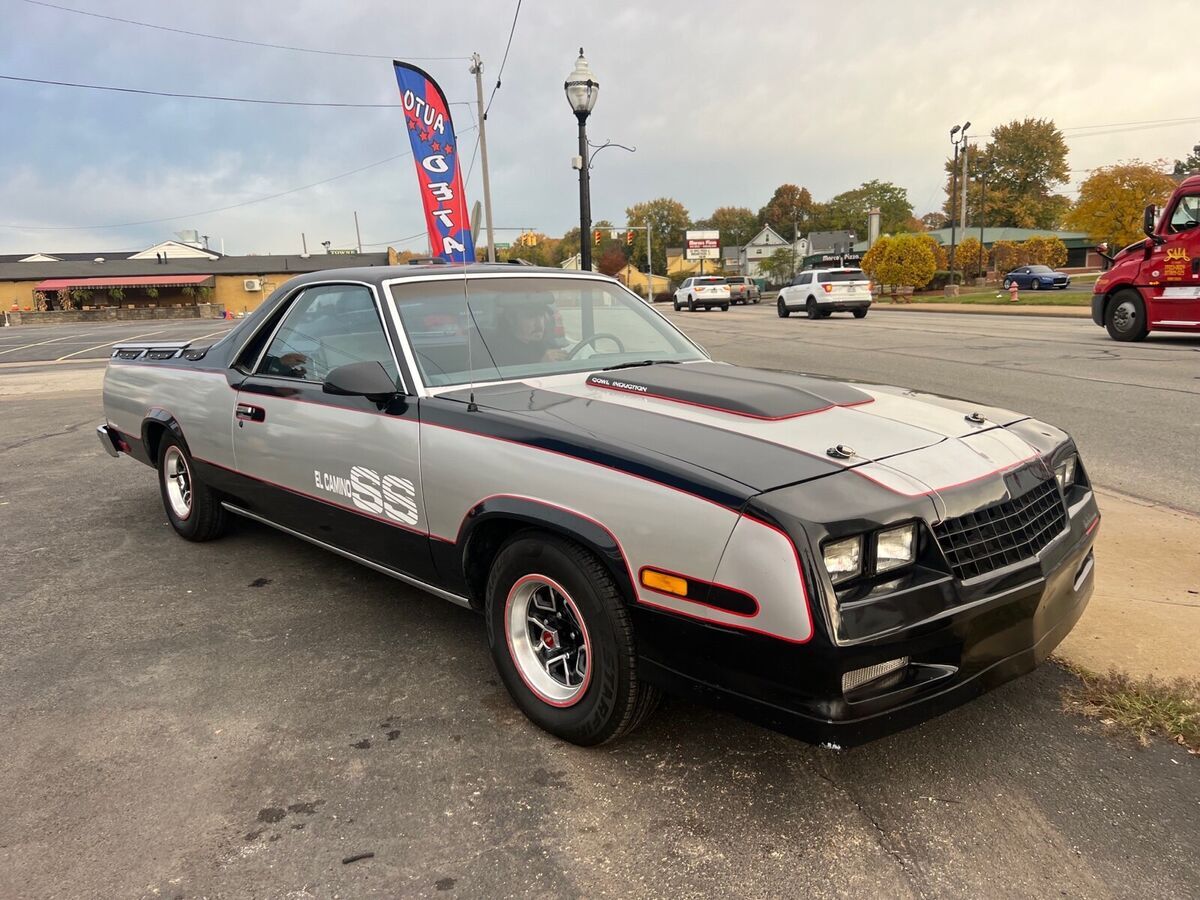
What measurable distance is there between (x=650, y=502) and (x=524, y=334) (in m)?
1.57

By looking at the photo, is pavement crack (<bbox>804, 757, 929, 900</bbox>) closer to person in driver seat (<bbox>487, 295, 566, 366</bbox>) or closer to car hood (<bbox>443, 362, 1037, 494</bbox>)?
car hood (<bbox>443, 362, 1037, 494</bbox>)

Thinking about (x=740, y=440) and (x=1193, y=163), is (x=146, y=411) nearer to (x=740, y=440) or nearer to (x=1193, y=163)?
(x=740, y=440)

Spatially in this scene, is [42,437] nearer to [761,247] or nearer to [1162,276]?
[1162,276]

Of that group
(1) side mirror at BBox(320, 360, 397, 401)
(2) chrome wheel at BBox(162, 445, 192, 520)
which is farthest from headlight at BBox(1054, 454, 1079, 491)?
(2) chrome wheel at BBox(162, 445, 192, 520)

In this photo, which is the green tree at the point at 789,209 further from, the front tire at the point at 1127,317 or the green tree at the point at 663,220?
the front tire at the point at 1127,317

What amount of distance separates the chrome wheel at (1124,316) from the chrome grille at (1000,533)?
14.3m

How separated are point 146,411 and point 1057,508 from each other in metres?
4.94

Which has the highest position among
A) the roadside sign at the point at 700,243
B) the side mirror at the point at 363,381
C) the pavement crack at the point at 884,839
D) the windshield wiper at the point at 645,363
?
the roadside sign at the point at 700,243

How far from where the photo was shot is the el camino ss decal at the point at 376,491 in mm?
3076

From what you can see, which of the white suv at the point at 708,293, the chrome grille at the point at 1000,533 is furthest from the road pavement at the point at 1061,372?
the white suv at the point at 708,293

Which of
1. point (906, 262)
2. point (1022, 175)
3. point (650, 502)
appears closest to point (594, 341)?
point (650, 502)

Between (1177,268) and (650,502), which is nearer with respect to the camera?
(650,502)

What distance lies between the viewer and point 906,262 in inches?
1547

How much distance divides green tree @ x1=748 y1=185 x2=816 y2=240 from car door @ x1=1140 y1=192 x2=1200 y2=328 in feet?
356
